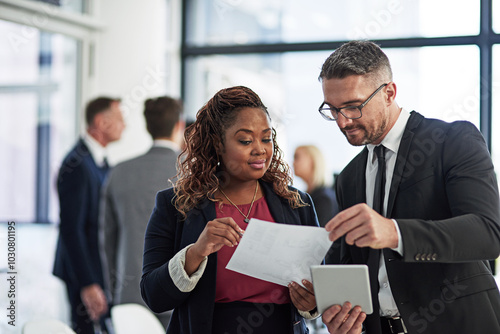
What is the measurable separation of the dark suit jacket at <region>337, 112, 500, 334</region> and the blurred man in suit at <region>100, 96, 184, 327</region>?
1.76 m

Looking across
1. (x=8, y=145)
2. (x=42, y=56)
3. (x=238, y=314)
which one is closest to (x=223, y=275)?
(x=238, y=314)

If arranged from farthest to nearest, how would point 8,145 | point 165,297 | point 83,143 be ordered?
point 8,145, point 83,143, point 165,297

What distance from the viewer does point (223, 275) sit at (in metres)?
1.85

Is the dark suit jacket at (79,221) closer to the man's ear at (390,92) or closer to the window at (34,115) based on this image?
the window at (34,115)

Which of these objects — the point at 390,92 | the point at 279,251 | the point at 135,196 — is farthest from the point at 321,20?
the point at 279,251

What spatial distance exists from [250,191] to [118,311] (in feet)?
3.64

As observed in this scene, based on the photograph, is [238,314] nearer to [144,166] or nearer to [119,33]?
[144,166]

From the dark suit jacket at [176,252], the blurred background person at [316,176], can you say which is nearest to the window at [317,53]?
the blurred background person at [316,176]

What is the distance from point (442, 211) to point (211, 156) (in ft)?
2.53

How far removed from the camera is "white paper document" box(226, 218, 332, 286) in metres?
1.60

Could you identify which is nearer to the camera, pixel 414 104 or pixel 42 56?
pixel 42 56

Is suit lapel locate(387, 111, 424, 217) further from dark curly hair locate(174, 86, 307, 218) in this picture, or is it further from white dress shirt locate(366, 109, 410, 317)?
dark curly hair locate(174, 86, 307, 218)

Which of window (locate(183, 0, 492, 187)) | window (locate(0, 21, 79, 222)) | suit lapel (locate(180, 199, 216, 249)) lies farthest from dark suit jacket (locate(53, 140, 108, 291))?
window (locate(183, 0, 492, 187))

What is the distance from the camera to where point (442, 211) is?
1.77 meters
